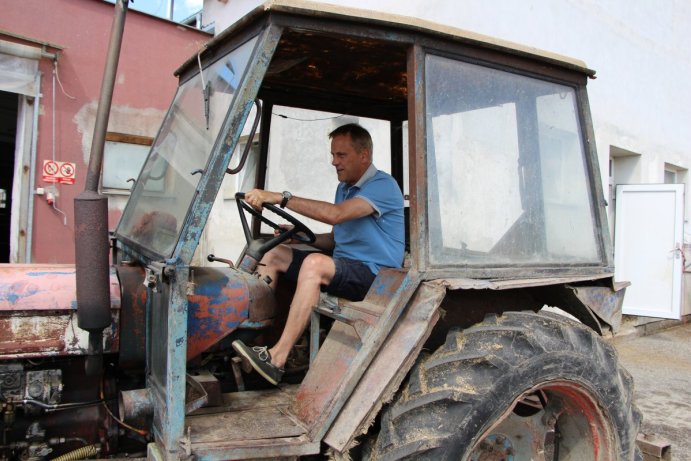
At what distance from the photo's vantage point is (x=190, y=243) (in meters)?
2.10

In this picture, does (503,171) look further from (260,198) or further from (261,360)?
(261,360)

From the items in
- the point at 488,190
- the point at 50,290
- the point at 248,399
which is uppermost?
the point at 488,190

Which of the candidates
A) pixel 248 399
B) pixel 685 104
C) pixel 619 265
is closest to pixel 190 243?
pixel 248 399

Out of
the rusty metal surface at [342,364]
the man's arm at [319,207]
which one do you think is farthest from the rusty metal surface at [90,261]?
the rusty metal surface at [342,364]

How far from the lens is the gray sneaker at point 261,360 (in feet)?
7.86

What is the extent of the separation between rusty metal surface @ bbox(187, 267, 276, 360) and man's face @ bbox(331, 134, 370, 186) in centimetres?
89

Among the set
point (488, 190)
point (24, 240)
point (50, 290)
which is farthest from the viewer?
Result: point (24, 240)

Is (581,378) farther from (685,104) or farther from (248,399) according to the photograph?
(685,104)

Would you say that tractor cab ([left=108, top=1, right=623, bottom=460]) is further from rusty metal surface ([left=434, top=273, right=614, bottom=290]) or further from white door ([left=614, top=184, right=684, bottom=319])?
white door ([left=614, top=184, right=684, bottom=319])

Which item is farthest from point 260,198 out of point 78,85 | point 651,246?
point 651,246

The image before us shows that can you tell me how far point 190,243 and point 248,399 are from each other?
2.79ft

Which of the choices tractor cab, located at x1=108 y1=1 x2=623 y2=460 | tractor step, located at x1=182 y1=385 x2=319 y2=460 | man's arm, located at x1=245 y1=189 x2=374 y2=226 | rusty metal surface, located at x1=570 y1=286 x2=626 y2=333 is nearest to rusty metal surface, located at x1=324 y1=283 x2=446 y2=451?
tractor cab, located at x1=108 y1=1 x2=623 y2=460

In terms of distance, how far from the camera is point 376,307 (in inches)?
92.0

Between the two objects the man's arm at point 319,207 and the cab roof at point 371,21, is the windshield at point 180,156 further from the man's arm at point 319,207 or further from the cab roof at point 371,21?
the man's arm at point 319,207
